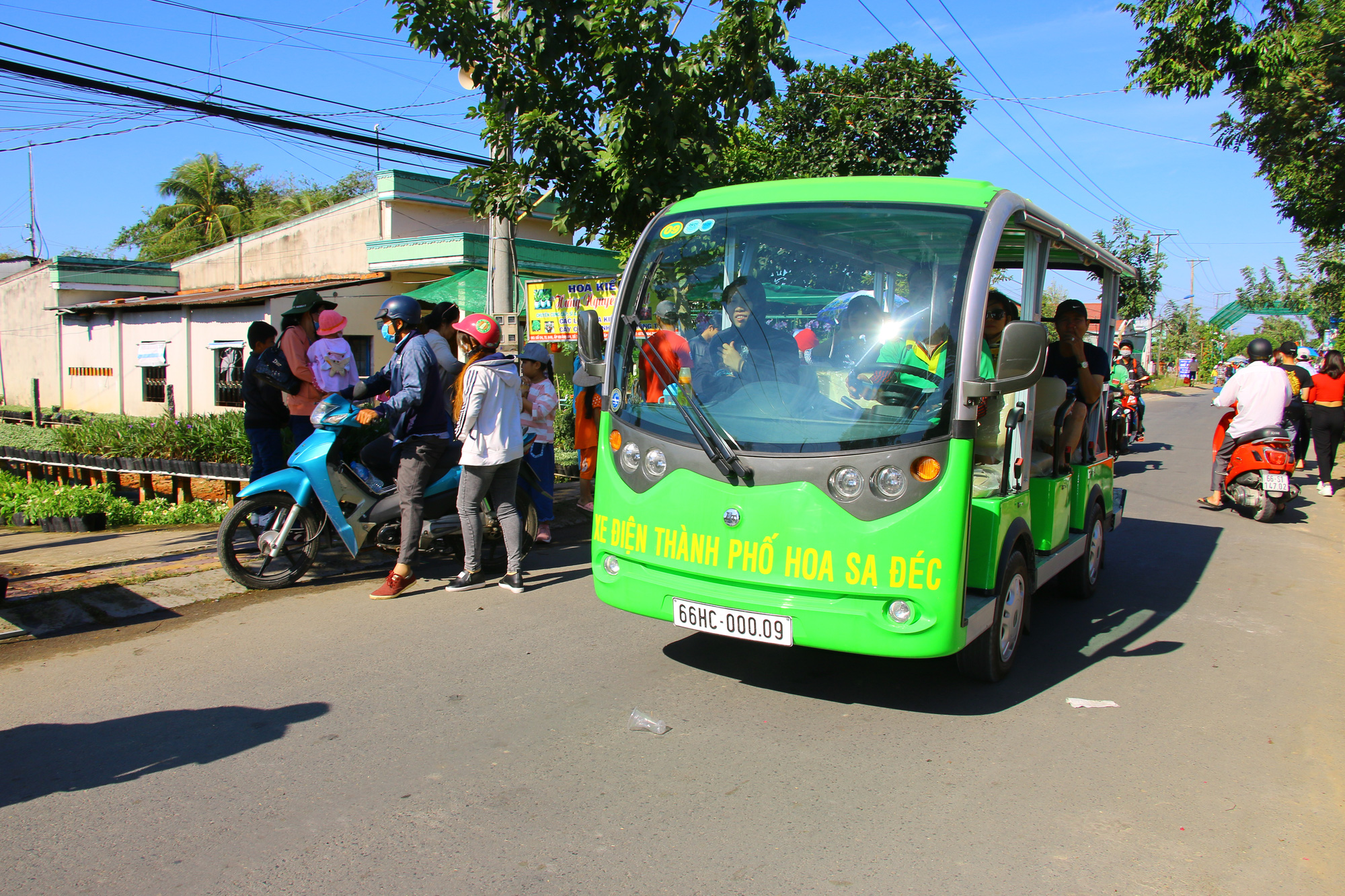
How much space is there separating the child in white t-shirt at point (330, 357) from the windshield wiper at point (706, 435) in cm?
384

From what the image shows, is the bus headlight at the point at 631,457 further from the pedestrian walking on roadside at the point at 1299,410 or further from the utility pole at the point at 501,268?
the pedestrian walking on roadside at the point at 1299,410

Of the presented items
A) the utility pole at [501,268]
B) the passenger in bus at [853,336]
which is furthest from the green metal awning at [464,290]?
the passenger in bus at [853,336]

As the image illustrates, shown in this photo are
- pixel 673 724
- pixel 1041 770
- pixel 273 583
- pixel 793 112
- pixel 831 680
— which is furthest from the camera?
pixel 793 112

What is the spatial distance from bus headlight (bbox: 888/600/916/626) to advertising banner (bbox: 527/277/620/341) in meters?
6.26

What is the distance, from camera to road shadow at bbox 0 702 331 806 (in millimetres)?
3428

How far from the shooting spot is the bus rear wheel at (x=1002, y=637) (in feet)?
14.4

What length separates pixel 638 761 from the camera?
367 cm

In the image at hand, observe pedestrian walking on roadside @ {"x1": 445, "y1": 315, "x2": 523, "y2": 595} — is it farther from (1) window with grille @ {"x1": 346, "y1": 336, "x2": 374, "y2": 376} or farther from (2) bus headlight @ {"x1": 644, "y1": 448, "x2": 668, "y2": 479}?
(1) window with grille @ {"x1": 346, "y1": 336, "x2": 374, "y2": 376}

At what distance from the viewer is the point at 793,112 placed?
18188mm

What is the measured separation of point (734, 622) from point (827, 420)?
1.01 m

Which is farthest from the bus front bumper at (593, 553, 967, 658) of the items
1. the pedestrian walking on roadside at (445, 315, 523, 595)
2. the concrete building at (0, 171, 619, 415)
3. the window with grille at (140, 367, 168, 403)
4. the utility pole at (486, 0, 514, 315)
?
the window with grille at (140, 367, 168, 403)

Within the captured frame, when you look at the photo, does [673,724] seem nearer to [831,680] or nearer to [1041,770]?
[831,680]

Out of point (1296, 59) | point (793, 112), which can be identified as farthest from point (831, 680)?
point (793, 112)

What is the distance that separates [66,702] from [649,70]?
652cm
